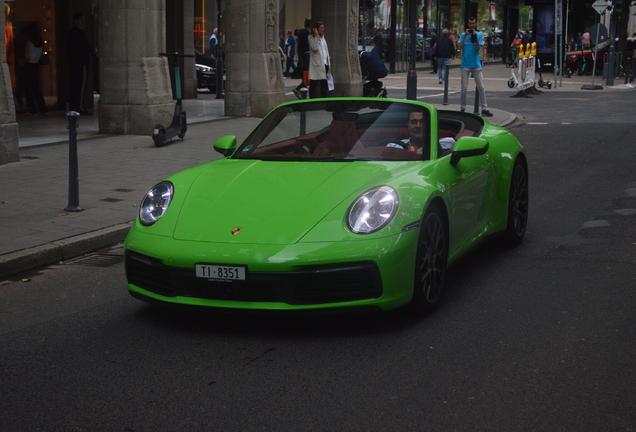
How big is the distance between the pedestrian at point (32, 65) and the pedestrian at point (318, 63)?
5.39 meters

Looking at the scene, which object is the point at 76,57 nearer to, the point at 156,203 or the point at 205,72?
the point at 205,72

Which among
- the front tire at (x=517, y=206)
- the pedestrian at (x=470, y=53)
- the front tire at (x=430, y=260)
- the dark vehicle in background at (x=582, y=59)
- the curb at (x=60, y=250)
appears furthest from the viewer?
the dark vehicle in background at (x=582, y=59)

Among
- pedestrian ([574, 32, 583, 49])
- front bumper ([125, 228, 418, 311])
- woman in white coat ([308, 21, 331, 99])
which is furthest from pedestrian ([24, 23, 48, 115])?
pedestrian ([574, 32, 583, 49])

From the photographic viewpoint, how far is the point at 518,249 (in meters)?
7.07

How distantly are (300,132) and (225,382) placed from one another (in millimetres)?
2470

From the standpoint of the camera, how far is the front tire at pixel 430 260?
5.05 metres

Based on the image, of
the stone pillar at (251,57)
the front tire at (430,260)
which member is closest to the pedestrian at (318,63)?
the stone pillar at (251,57)

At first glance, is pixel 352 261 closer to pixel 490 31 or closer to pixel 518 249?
pixel 518 249

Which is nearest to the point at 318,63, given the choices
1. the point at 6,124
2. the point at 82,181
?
the point at 6,124

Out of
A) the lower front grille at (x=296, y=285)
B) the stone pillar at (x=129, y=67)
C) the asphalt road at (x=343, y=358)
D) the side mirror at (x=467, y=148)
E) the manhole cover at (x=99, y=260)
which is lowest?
the asphalt road at (x=343, y=358)

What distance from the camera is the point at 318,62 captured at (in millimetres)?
18438

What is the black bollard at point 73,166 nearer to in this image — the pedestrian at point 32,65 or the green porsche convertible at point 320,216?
the green porsche convertible at point 320,216

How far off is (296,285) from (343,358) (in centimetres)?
45

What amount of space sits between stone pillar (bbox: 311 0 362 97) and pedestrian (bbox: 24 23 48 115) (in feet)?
24.6
